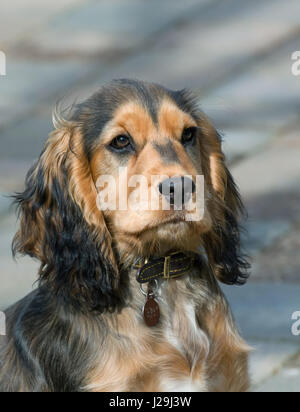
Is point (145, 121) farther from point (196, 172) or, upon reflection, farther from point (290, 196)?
point (290, 196)

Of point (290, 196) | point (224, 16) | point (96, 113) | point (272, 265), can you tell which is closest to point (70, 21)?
point (224, 16)

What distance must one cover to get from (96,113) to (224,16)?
781 cm

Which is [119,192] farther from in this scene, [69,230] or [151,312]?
[151,312]

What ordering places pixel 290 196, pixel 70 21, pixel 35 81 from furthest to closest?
pixel 70 21 < pixel 35 81 < pixel 290 196

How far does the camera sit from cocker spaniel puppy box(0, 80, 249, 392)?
5.02 m

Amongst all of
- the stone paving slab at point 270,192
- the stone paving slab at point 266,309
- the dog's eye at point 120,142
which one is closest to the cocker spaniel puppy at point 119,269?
the dog's eye at point 120,142

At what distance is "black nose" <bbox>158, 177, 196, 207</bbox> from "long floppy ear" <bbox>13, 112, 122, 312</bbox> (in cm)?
54

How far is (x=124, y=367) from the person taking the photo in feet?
16.5

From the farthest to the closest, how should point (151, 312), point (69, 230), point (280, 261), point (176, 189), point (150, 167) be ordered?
point (280, 261) → point (69, 230) → point (151, 312) → point (150, 167) → point (176, 189)

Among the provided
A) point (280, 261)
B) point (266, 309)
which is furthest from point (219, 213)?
point (280, 261)

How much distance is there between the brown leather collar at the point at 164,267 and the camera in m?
5.17

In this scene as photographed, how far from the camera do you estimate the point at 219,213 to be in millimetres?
5512

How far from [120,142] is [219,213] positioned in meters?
0.76

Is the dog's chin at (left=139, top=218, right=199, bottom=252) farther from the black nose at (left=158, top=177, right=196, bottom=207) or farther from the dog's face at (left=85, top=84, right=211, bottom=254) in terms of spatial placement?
the black nose at (left=158, top=177, right=196, bottom=207)
